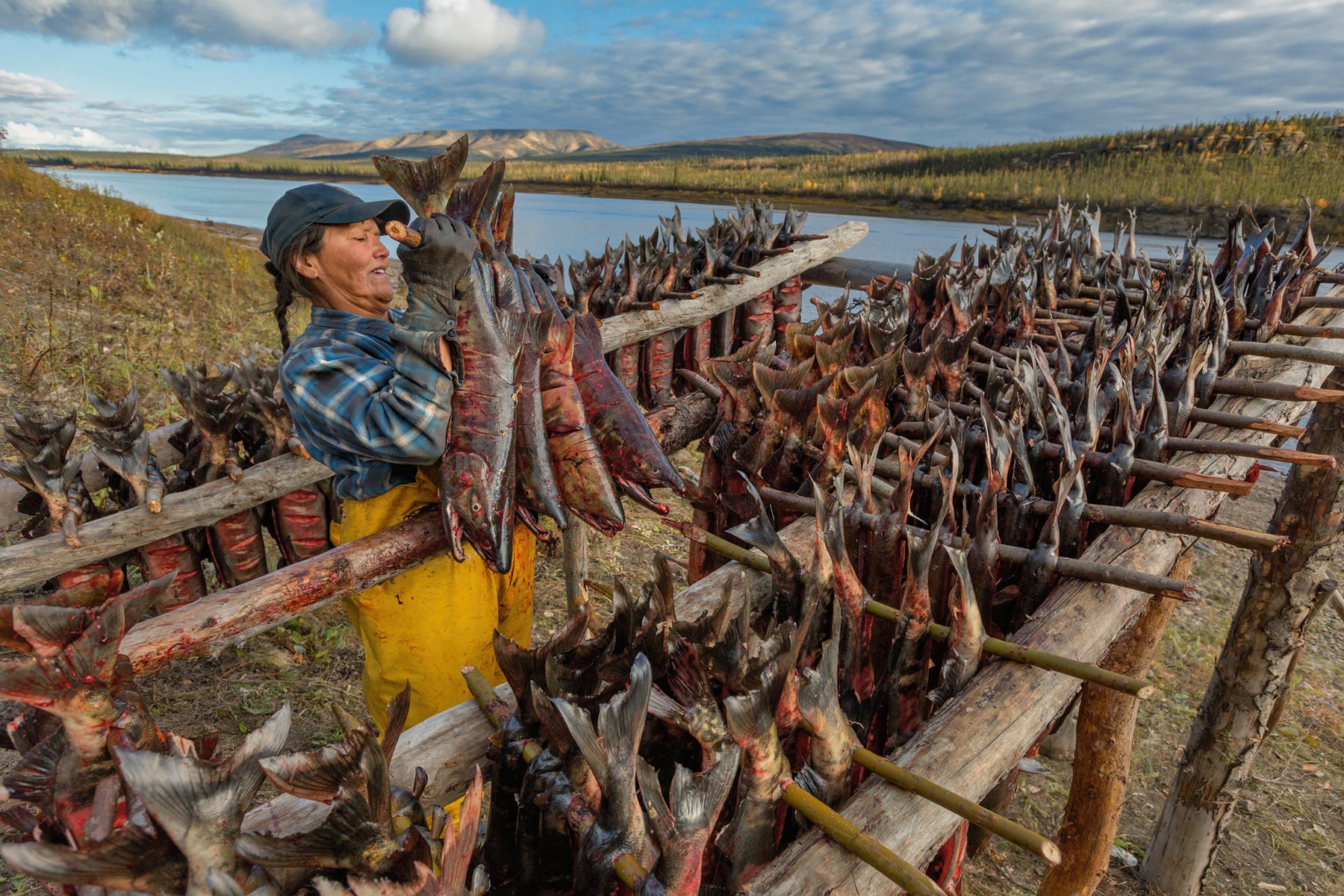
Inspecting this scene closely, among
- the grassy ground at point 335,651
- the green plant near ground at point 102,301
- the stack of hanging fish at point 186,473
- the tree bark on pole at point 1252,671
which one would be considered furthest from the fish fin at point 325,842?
the tree bark on pole at point 1252,671

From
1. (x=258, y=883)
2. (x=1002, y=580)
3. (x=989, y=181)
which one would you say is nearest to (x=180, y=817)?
(x=258, y=883)

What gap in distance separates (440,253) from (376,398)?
1.54 ft

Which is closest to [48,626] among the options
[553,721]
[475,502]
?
[553,721]

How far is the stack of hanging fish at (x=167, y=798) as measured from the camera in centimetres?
106

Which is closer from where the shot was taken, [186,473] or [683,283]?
[186,473]

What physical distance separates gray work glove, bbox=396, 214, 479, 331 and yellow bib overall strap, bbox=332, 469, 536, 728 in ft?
2.14

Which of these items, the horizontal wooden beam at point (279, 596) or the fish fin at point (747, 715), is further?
the horizontal wooden beam at point (279, 596)

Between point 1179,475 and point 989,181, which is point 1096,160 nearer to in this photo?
point 989,181

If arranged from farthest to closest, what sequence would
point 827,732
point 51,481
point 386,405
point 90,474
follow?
point 90,474 < point 51,481 < point 386,405 < point 827,732

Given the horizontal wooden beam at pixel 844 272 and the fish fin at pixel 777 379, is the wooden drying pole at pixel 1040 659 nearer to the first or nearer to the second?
the fish fin at pixel 777 379

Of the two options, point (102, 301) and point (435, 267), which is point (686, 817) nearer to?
point (435, 267)

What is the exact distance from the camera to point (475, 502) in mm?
2092

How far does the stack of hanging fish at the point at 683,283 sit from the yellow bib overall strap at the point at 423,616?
2.78 m

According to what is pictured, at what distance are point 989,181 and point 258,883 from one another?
1464 inches
